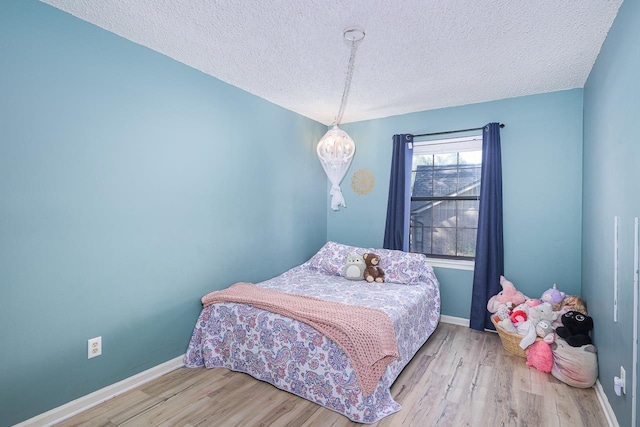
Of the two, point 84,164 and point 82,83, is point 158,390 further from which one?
point 82,83

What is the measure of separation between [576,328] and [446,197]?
1.79 metres

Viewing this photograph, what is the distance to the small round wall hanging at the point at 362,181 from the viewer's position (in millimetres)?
4266

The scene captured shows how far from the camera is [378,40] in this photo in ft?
7.48

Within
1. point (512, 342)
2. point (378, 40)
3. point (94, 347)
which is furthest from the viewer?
point (512, 342)

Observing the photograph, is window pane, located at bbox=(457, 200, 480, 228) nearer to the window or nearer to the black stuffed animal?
the window

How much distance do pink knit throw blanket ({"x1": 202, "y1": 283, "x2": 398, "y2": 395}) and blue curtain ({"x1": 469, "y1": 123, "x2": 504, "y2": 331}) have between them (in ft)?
5.47

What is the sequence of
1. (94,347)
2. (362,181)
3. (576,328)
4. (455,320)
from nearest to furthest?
(94,347), (576,328), (455,320), (362,181)

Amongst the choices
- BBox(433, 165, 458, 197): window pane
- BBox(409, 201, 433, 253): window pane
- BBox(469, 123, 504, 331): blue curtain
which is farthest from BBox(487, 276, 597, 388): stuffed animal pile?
BBox(433, 165, 458, 197): window pane

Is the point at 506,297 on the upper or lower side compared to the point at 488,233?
lower

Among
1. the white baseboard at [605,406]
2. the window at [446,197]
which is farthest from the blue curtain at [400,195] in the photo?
the white baseboard at [605,406]

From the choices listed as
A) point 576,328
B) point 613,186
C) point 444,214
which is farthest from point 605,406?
point 444,214

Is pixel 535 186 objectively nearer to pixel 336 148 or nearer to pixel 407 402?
pixel 336 148

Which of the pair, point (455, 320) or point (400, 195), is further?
point (400, 195)

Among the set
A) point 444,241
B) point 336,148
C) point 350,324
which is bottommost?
point 350,324
